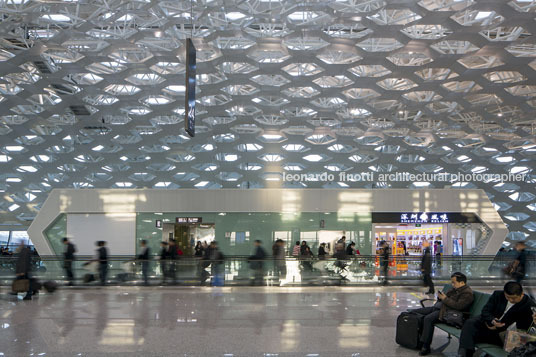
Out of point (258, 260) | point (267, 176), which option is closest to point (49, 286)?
point (258, 260)

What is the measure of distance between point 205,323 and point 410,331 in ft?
10.4

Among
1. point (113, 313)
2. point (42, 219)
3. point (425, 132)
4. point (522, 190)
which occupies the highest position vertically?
point (425, 132)

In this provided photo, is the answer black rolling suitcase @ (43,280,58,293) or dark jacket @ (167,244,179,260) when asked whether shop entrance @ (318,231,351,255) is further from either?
black rolling suitcase @ (43,280,58,293)

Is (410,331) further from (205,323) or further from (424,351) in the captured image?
(205,323)

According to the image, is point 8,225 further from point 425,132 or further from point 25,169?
point 425,132

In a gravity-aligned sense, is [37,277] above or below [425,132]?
below

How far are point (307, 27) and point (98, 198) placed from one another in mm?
10716

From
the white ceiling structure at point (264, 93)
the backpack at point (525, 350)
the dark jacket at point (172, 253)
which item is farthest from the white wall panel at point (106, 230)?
the backpack at point (525, 350)

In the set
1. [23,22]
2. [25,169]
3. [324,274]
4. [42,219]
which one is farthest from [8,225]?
[324,274]

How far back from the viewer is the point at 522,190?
34281mm

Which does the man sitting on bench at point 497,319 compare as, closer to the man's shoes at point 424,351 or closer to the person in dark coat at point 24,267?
the man's shoes at point 424,351

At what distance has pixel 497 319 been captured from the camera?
18.6 ft

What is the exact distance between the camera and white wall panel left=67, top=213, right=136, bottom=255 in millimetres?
20297

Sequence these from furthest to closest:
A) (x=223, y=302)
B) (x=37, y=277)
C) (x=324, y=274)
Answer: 1. (x=324, y=274)
2. (x=37, y=277)
3. (x=223, y=302)
